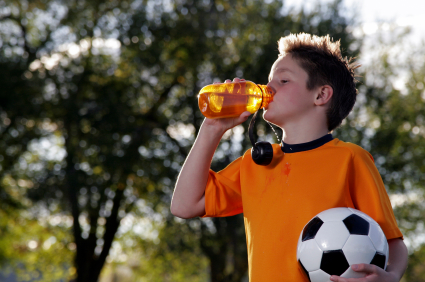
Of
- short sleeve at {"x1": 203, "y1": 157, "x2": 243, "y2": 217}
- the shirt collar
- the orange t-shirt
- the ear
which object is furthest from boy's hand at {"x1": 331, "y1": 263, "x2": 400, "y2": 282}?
the ear

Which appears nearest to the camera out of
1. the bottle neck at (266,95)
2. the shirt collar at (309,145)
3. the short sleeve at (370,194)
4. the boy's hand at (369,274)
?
the boy's hand at (369,274)

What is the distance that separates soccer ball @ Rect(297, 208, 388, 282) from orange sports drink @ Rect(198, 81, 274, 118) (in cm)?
74

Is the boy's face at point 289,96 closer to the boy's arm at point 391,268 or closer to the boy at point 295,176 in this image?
the boy at point 295,176

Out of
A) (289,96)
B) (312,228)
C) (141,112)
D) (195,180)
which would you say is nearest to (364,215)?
(312,228)

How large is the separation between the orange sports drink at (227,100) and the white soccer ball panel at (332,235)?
0.74m

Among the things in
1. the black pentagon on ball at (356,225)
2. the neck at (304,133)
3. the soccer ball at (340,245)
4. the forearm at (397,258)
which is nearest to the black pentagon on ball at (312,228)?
the soccer ball at (340,245)

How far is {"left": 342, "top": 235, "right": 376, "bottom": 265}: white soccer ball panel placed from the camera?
166 centimetres

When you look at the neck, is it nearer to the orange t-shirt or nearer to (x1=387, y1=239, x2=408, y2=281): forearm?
the orange t-shirt

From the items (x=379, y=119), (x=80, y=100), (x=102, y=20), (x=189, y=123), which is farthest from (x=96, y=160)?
(x=379, y=119)

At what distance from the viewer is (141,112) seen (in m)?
13.5

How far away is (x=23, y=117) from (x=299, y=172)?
11.3 meters

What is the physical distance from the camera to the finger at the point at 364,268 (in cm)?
159

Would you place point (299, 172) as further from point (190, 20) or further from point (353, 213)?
point (190, 20)

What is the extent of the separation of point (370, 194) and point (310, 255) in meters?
0.40
